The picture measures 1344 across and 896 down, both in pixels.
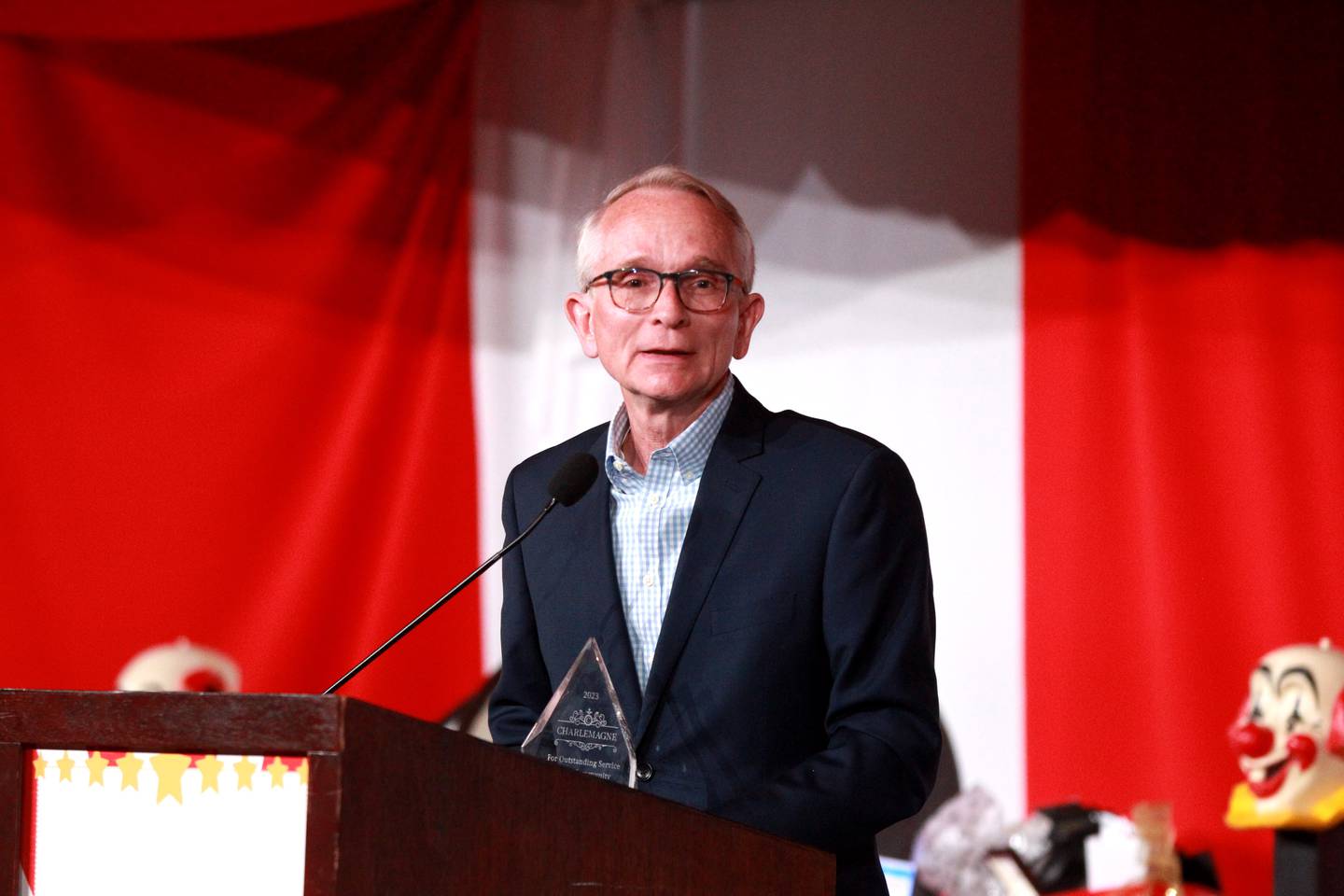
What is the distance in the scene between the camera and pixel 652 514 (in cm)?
162

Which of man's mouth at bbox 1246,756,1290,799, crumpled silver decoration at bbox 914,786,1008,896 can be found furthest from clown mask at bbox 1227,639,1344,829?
crumpled silver decoration at bbox 914,786,1008,896

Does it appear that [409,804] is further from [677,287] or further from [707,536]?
[677,287]

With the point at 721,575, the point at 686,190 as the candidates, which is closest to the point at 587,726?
the point at 721,575

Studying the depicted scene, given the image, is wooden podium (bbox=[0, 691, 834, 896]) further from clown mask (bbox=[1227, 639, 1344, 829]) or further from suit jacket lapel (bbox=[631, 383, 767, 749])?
clown mask (bbox=[1227, 639, 1344, 829])

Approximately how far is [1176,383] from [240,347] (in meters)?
2.20

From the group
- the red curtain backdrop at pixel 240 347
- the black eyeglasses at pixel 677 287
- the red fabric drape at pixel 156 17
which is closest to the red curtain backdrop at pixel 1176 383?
the red curtain backdrop at pixel 240 347

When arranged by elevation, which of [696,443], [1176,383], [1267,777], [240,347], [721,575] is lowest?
[1267,777]

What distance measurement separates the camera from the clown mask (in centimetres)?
271

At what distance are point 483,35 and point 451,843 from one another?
3.40 metres

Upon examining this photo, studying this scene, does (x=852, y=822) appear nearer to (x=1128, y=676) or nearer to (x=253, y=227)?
(x=1128, y=676)

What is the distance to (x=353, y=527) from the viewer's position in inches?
149

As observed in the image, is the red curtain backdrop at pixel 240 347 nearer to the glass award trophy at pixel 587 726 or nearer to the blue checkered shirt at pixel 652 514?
the blue checkered shirt at pixel 652 514

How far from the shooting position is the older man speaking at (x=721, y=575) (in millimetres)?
1380

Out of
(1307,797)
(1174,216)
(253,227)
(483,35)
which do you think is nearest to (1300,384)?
(1174,216)
